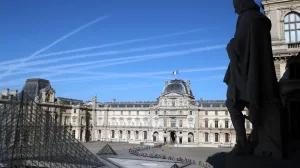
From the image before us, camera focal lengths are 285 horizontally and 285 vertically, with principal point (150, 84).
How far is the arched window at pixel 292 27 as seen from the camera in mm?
20188

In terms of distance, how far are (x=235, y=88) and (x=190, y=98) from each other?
6209cm

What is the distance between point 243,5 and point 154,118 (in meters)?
64.1

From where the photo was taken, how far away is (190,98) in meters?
68.4

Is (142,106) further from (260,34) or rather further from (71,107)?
(260,34)

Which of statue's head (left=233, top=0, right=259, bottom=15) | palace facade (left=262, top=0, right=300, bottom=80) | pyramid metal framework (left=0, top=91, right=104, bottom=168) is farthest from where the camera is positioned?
pyramid metal framework (left=0, top=91, right=104, bottom=168)

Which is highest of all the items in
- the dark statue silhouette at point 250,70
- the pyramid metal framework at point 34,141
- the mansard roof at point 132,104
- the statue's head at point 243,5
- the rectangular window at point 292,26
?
the rectangular window at point 292,26

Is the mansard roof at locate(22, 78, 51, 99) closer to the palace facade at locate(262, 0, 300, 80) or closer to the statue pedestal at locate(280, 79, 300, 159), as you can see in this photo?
the palace facade at locate(262, 0, 300, 80)

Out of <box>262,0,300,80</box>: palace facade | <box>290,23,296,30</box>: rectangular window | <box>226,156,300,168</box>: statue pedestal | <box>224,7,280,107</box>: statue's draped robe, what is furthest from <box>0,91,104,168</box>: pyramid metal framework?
<box>224,7,280,107</box>: statue's draped robe

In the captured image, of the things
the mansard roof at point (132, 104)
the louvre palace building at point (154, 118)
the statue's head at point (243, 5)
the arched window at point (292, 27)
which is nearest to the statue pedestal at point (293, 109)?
the statue's head at point (243, 5)

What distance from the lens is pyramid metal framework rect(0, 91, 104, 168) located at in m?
24.8

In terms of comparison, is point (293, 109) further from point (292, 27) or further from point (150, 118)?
point (150, 118)

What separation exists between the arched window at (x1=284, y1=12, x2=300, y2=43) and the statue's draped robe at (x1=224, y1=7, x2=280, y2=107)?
15379mm

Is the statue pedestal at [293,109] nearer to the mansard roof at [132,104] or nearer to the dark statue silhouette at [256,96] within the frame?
the dark statue silhouette at [256,96]

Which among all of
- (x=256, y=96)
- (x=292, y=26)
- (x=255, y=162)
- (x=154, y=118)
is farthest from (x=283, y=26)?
(x=154, y=118)
